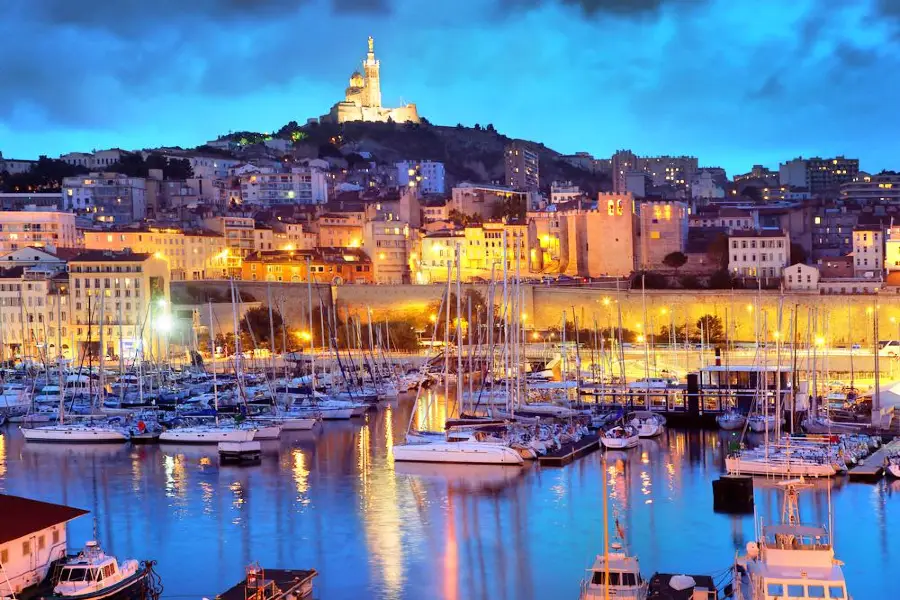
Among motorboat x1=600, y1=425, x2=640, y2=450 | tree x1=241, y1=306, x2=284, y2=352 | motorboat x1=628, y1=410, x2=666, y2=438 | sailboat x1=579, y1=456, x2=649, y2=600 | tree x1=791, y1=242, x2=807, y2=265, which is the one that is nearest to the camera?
sailboat x1=579, y1=456, x2=649, y2=600

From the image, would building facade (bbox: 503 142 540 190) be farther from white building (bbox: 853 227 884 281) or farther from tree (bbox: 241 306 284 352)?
tree (bbox: 241 306 284 352)

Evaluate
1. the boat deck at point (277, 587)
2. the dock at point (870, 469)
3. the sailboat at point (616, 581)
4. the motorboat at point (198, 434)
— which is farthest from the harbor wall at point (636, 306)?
the sailboat at point (616, 581)

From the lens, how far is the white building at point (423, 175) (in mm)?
82625

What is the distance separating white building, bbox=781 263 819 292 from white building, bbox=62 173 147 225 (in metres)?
34.1

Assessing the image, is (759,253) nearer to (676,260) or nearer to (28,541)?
(676,260)

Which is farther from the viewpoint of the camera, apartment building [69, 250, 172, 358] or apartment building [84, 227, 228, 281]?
apartment building [84, 227, 228, 281]

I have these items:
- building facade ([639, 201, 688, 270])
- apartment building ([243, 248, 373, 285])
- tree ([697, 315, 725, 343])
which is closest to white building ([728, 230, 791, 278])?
building facade ([639, 201, 688, 270])

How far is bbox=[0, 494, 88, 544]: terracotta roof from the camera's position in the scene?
13.8 m

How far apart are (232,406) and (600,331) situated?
60.2ft

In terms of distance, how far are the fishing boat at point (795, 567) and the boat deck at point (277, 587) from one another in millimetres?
4972

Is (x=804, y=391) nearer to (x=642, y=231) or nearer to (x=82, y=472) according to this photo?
(x=82, y=472)

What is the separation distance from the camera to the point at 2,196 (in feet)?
211

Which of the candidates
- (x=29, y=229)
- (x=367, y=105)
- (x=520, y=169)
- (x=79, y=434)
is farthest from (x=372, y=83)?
(x=79, y=434)

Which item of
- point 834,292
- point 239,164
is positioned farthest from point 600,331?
point 239,164
